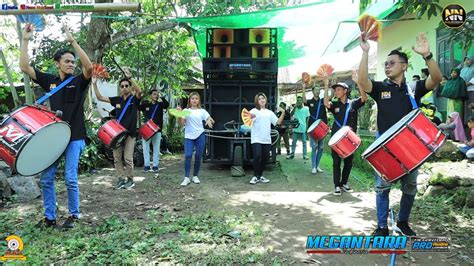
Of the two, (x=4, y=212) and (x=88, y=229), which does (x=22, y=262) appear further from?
(x=4, y=212)

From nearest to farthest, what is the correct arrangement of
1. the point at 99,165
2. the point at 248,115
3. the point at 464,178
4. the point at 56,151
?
the point at 56,151
the point at 464,178
the point at 248,115
the point at 99,165

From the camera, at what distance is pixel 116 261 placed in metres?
3.25

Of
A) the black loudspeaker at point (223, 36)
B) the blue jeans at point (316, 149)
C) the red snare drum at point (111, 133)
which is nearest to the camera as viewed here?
the red snare drum at point (111, 133)

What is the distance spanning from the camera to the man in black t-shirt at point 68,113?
13.7ft

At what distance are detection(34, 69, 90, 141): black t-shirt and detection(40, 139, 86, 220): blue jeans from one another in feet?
0.45

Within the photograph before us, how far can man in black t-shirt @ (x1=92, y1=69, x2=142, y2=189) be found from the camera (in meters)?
6.45

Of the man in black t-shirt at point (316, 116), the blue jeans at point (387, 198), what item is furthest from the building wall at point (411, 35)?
the blue jeans at point (387, 198)

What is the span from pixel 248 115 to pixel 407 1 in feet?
11.9

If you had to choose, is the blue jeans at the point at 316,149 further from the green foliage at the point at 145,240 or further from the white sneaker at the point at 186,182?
the green foliage at the point at 145,240

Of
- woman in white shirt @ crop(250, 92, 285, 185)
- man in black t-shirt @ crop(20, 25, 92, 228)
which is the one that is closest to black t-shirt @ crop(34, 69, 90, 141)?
man in black t-shirt @ crop(20, 25, 92, 228)

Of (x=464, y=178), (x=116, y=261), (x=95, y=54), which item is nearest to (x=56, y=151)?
(x=116, y=261)

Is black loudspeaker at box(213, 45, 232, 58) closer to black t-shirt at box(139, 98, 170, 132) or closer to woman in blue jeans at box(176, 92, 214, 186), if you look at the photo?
black t-shirt at box(139, 98, 170, 132)

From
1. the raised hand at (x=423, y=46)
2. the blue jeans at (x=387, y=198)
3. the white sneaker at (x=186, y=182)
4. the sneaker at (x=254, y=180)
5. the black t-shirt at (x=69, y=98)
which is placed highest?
the raised hand at (x=423, y=46)

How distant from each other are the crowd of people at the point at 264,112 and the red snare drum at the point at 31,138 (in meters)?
0.39
